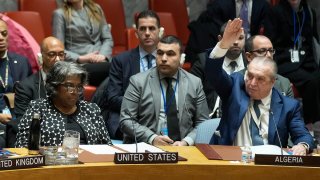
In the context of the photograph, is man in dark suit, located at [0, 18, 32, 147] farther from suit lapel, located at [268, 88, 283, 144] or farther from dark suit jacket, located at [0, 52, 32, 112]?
suit lapel, located at [268, 88, 283, 144]

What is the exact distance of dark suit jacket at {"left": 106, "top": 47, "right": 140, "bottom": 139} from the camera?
5.23 meters

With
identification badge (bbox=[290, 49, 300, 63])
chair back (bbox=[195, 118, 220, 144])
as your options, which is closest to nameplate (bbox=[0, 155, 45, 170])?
chair back (bbox=[195, 118, 220, 144])

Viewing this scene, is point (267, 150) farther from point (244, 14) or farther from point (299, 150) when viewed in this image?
point (244, 14)

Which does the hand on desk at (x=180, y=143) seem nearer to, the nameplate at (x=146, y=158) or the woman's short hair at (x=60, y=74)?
the woman's short hair at (x=60, y=74)

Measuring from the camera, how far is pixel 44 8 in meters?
6.67

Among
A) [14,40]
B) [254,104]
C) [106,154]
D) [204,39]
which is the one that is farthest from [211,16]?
[106,154]

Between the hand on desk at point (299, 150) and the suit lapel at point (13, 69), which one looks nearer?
the hand on desk at point (299, 150)

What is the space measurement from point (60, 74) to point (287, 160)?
131cm

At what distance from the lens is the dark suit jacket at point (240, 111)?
4.01 m

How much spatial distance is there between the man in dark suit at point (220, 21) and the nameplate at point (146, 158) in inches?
128

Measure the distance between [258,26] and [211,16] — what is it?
1.38ft

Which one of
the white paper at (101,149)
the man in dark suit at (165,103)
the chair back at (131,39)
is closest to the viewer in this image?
the white paper at (101,149)

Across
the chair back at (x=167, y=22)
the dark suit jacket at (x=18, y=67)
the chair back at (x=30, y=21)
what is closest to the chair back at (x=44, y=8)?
the chair back at (x=30, y=21)

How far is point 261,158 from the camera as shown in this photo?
341cm
